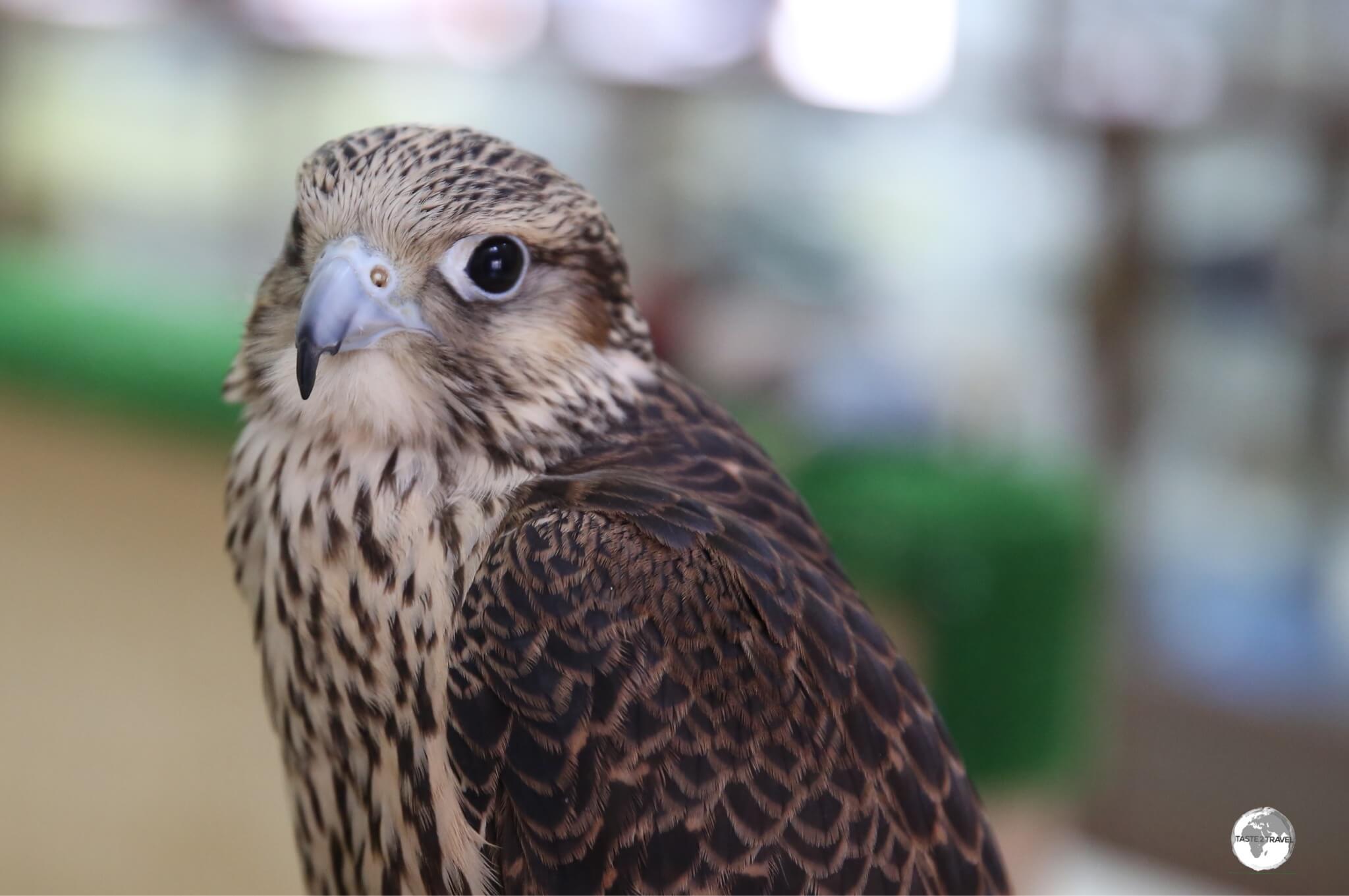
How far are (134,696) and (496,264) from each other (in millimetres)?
2194

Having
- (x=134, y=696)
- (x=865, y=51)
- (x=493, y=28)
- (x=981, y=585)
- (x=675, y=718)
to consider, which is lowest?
(x=134, y=696)

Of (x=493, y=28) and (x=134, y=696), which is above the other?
(x=493, y=28)

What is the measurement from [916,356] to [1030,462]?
2.03 m

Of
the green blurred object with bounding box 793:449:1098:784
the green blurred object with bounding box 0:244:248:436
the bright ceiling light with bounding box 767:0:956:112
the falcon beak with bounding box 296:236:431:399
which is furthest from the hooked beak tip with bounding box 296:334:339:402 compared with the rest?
the bright ceiling light with bounding box 767:0:956:112

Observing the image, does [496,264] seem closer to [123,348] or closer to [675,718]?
[675,718]

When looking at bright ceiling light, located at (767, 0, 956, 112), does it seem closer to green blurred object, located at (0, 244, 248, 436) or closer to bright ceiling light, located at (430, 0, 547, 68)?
bright ceiling light, located at (430, 0, 547, 68)

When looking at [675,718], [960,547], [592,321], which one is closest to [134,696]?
[960,547]

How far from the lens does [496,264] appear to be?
3.62ft

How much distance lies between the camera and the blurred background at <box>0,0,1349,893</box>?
2.88 meters

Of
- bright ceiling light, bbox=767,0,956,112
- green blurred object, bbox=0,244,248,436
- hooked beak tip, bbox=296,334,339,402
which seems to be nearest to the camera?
hooked beak tip, bbox=296,334,339,402

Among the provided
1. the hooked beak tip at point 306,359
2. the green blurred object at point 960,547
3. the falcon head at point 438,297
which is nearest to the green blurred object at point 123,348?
the green blurred object at point 960,547

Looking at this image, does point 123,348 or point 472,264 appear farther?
point 123,348

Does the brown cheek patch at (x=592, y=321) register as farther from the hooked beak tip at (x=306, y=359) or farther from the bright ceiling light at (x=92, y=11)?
the bright ceiling light at (x=92, y=11)

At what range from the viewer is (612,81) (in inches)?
217
